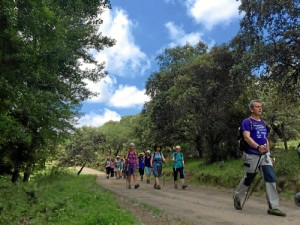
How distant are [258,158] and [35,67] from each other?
1006cm

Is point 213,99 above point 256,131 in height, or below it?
above

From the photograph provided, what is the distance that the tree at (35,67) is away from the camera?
12.4 meters

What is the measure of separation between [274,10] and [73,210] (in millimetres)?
13902

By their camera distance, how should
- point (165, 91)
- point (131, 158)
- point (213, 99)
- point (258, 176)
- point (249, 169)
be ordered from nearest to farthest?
point (249, 169) < point (258, 176) < point (131, 158) < point (213, 99) < point (165, 91)

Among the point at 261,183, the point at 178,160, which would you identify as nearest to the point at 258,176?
the point at 261,183

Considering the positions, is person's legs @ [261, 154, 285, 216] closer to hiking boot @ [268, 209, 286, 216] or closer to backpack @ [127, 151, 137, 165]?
hiking boot @ [268, 209, 286, 216]

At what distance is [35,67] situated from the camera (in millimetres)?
14414

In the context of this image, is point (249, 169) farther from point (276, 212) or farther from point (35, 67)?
point (35, 67)

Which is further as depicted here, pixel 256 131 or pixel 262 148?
pixel 256 131

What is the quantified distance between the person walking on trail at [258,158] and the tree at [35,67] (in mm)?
8035

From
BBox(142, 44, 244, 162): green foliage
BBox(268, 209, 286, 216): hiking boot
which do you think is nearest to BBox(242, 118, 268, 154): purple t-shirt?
BBox(268, 209, 286, 216): hiking boot

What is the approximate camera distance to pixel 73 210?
8.66 metres

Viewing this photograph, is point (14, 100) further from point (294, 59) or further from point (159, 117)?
point (159, 117)

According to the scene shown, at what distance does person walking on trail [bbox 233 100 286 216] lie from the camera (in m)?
7.51
